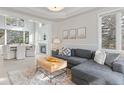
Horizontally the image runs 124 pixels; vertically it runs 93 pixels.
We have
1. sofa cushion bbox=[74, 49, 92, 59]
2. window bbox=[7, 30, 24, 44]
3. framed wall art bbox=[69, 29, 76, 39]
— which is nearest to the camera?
sofa cushion bbox=[74, 49, 92, 59]

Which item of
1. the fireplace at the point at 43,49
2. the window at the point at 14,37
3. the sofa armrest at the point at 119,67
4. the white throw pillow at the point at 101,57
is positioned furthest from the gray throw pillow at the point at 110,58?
the window at the point at 14,37

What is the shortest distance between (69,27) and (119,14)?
8.53 ft

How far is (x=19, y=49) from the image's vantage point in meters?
6.25

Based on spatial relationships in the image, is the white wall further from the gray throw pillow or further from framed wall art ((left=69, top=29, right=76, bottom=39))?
the gray throw pillow

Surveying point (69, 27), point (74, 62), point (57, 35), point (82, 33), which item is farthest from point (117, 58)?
point (57, 35)

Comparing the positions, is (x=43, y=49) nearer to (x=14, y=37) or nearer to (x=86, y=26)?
(x=14, y=37)

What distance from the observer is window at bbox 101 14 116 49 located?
3.94 metres

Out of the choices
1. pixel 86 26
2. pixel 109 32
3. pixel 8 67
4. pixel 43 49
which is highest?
pixel 86 26

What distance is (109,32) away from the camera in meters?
4.11

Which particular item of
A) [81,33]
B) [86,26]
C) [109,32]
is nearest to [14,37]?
[81,33]

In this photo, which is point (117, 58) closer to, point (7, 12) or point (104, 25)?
point (104, 25)

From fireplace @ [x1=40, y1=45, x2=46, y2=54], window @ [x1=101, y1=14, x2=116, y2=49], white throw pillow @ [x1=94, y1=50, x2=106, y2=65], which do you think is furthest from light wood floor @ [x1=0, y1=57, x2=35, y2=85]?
fireplace @ [x1=40, y1=45, x2=46, y2=54]

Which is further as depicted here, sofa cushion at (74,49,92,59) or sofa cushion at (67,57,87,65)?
sofa cushion at (74,49,92,59)

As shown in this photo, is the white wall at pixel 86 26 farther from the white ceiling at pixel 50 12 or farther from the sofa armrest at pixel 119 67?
the sofa armrest at pixel 119 67
